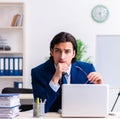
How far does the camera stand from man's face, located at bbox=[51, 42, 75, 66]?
2.23m

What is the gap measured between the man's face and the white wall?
113 inches

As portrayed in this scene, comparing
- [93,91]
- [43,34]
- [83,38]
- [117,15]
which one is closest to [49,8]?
[43,34]

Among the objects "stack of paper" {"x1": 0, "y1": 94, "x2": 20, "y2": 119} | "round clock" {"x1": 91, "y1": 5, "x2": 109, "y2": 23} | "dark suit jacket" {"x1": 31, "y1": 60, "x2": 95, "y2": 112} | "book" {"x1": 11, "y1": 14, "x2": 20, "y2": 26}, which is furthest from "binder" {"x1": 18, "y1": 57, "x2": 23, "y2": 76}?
"stack of paper" {"x1": 0, "y1": 94, "x2": 20, "y2": 119}

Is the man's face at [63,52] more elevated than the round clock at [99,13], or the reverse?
the round clock at [99,13]

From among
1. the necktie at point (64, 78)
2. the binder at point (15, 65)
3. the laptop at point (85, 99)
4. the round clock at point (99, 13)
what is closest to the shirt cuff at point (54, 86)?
the necktie at point (64, 78)

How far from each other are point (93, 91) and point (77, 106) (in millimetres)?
142

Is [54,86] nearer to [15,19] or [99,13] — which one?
[15,19]

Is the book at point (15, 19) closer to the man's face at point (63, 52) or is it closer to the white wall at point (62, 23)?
the white wall at point (62, 23)

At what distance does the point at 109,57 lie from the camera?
5.07 m

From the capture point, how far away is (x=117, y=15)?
5102 mm

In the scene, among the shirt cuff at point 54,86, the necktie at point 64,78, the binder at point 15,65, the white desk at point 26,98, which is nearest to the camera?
the shirt cuff at point 54,86

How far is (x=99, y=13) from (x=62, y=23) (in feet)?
2.11

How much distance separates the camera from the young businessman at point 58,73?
7.20ft

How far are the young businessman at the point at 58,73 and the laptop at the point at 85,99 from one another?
0.23 m
